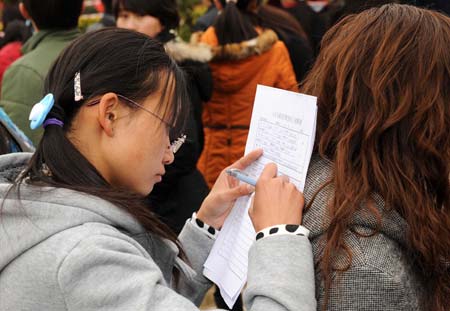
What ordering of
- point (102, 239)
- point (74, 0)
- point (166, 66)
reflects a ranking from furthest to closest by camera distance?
1. point (74, 0)
2. point (166, 66)
3. point (102, 239)

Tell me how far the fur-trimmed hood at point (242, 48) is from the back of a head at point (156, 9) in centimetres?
35

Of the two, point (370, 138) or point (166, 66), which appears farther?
point (166, 66)

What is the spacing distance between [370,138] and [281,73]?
8.91ft

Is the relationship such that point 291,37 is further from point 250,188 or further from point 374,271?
point 374,271

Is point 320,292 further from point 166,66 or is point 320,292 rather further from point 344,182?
point 166,66

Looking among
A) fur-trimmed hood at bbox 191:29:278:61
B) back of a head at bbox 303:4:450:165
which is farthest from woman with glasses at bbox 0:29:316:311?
fur-trimmed hood at bbox 191:29:278:61

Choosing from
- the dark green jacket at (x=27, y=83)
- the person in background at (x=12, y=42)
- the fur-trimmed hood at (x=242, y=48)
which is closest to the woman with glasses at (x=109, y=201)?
the dark green jacket at (x=27, y=83)

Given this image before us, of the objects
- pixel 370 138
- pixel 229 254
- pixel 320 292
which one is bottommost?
pixel 229 254

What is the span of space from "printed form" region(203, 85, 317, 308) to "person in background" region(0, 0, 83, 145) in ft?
4.11

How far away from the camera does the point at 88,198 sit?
1.26 metres

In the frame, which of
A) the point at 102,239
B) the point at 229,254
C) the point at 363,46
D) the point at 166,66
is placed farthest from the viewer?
the point at 229,254

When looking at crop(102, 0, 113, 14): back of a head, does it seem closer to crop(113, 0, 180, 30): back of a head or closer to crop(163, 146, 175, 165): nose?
crop(113, 0, 180, 30): back of a head

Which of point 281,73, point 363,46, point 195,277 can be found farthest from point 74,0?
point 363,46

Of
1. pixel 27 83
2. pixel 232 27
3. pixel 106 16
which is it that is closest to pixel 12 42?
pixel 106 16
